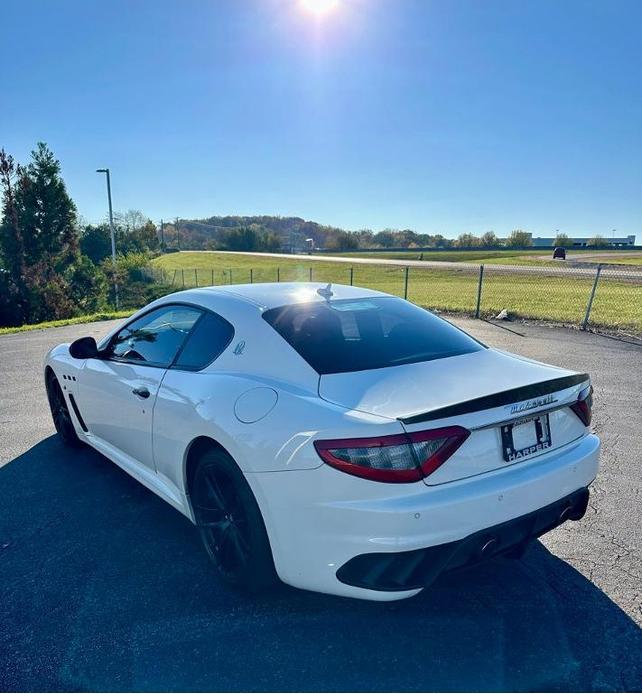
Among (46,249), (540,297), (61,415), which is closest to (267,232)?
(46,249)

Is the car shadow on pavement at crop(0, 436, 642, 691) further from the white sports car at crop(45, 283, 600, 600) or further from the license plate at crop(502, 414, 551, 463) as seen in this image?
the license plate at crop(502, 414, 551, 463)

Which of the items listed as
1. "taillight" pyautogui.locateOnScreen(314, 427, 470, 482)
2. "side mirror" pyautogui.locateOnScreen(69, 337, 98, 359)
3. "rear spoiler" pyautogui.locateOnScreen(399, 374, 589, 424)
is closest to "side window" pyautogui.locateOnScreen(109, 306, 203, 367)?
"side mirror" pyautogui.locateOnScreen(69, 337, 98, 359)

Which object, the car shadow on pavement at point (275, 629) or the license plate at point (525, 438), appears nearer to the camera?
the car shadow on pavement at point (275, 629)

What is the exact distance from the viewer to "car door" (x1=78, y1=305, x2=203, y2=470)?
3.20 m

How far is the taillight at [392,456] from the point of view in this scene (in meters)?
2.01

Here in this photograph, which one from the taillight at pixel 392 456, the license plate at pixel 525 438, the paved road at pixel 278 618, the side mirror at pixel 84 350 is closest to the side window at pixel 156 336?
the side mirror at pixel 84 350

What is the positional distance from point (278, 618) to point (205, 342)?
59.2 inches

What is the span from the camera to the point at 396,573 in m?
2.05

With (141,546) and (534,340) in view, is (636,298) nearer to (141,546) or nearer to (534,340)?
(534,340)

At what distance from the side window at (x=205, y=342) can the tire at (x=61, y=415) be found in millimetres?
1954

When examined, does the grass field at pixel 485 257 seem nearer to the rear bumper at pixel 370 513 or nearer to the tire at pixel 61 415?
the tire at pixel 61 415

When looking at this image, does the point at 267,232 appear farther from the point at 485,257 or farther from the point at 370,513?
the point at 370,513

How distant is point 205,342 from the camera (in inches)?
119

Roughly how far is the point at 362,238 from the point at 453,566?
120746 mm
